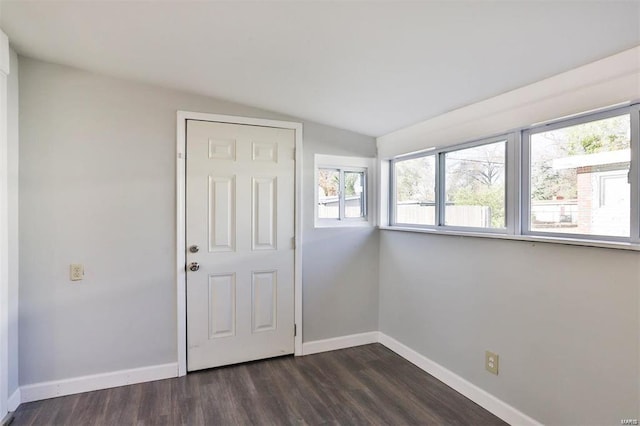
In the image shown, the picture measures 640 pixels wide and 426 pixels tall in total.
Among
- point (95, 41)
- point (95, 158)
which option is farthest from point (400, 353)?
point (95, 41)

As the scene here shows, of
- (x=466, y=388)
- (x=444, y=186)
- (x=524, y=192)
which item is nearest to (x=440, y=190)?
(x=444, y=186)

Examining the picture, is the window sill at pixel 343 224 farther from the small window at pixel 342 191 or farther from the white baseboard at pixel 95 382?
the white baseboard at pixel 95 382

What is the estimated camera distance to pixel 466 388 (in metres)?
2.34

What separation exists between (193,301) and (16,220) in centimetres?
126

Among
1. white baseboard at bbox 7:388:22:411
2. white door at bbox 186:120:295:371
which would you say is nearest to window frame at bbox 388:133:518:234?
white door at bbox 186:120:295:371

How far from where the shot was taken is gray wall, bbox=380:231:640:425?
1.58 m

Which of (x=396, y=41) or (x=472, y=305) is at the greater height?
(x=396, y=41)

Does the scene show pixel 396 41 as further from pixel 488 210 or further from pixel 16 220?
pixel 16 220

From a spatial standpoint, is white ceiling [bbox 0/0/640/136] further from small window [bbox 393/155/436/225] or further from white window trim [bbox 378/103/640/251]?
small window [bbox 393/155/436/225]

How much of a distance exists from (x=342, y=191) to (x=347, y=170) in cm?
21

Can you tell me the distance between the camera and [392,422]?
2.05 meters

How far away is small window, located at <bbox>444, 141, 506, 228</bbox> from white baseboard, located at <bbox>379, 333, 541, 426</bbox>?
1.11 meters

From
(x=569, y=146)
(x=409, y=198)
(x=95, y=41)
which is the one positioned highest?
(x=95, y=41)

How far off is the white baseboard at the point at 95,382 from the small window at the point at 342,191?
173 centimetres
